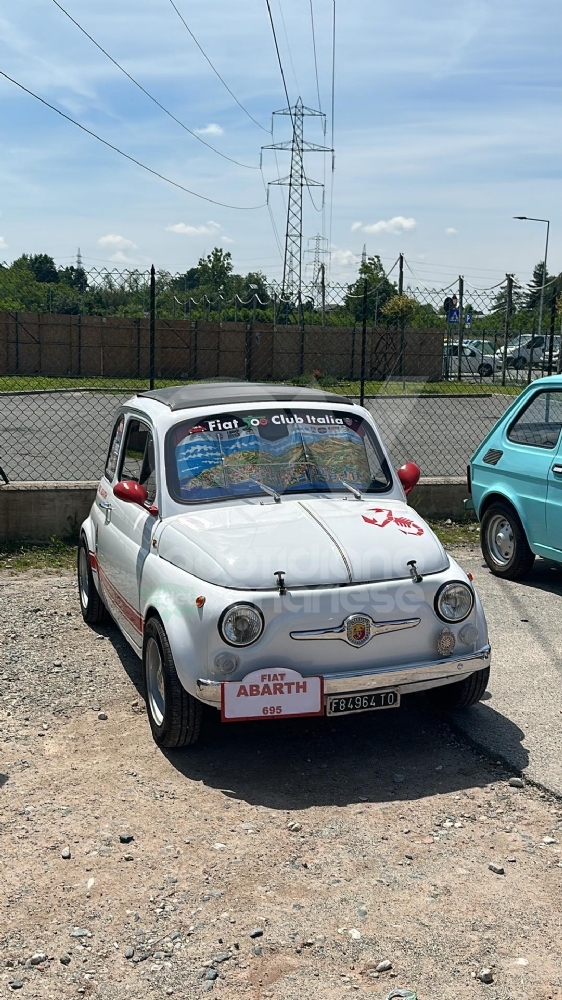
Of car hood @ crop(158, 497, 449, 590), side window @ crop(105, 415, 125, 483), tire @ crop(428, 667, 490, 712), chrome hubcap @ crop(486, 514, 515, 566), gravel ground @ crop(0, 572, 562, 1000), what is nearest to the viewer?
gravel ground @ crop(0, 572, 562, 1000)

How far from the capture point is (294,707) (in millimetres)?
4312

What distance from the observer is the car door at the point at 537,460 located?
7.57m

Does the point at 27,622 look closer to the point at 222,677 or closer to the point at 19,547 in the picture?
the point at 19,547

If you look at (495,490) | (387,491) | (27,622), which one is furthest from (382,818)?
(495,490)

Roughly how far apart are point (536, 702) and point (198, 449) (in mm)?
2382

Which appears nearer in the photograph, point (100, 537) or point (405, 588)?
point (405, 588)

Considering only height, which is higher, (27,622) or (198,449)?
(198,449)

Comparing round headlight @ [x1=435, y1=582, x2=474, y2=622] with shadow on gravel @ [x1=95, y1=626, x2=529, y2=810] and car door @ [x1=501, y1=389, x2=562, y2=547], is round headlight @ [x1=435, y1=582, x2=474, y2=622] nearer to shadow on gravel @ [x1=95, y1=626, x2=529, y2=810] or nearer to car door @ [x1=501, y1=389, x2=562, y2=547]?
shadow on gravel @ [x1=95, y1=626, x2=529, y2=810]

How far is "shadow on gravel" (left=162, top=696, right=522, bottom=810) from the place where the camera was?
4352 millimetres

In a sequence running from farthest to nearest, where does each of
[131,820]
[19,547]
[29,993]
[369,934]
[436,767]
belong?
[19,547] < [436,767] < [131,820] < [369,934] < [29,993]

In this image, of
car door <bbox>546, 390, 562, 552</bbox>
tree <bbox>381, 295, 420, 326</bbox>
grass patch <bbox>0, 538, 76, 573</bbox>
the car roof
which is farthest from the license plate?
tree <bbox>381, 295, 420, 326</bbox>

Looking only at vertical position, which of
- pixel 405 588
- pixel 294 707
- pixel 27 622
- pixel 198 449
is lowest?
pixel 27 622

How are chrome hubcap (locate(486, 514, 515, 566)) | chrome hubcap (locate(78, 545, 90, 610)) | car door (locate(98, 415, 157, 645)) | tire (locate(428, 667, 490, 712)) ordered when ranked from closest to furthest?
tire (locate(428, 667, 490, 712)) < car door (locate(98, 415, 157, 645)) < chrome hubcap (locate(78, 545, 90, 610)) < chrome hubcap (locate(486, 514, 515, 566))

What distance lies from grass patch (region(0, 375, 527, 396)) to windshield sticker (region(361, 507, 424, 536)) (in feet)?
9.44
